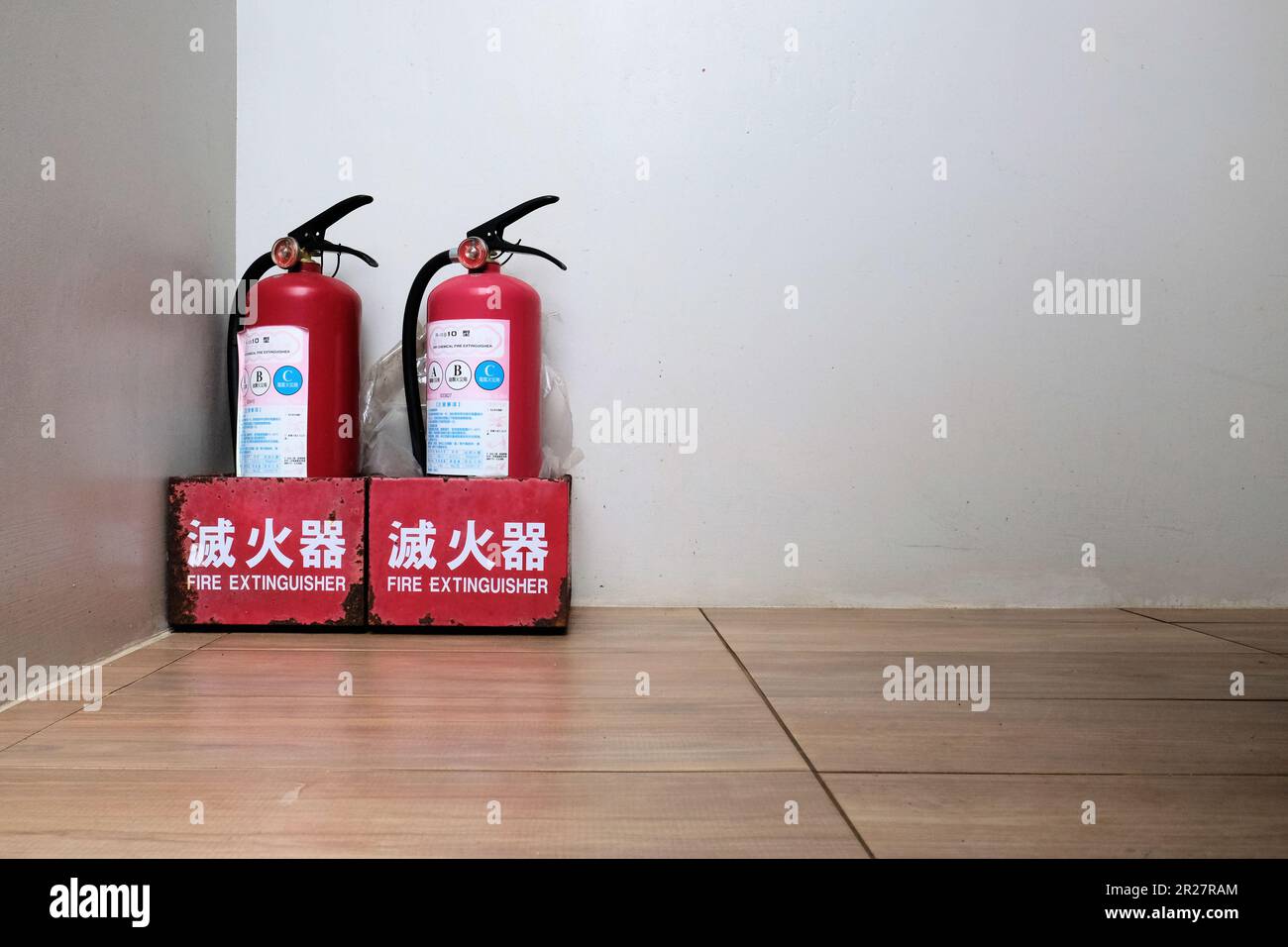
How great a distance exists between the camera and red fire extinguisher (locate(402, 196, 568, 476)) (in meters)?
1.06

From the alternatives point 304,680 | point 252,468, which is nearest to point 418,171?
point 252,468

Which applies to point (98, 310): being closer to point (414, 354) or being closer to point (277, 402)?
point (277, 402)

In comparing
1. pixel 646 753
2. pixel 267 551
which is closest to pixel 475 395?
pixel 267 551

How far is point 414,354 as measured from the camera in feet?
3.66

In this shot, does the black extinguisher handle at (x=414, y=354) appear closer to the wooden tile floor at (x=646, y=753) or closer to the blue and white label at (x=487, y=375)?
the blue and white label at (x=487, y=375)

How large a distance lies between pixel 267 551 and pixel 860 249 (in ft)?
3.00

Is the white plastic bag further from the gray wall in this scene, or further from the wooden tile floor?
the wooden tile floor

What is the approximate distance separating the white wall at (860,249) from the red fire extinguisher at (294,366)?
0.15 m

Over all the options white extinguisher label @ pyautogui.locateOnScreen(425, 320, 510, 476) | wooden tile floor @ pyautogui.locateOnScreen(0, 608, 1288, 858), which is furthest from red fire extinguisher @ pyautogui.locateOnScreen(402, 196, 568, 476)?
wooden tile floor @ pyautogui.locateOnScreen(0, 608, 1288, 858)

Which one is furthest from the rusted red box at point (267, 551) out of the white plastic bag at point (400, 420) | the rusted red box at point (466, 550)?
the white plastic bag at point (400, 420)

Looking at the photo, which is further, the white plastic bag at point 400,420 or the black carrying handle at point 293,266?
the white plastic bag at point 400,420

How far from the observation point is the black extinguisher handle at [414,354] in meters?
1.10
